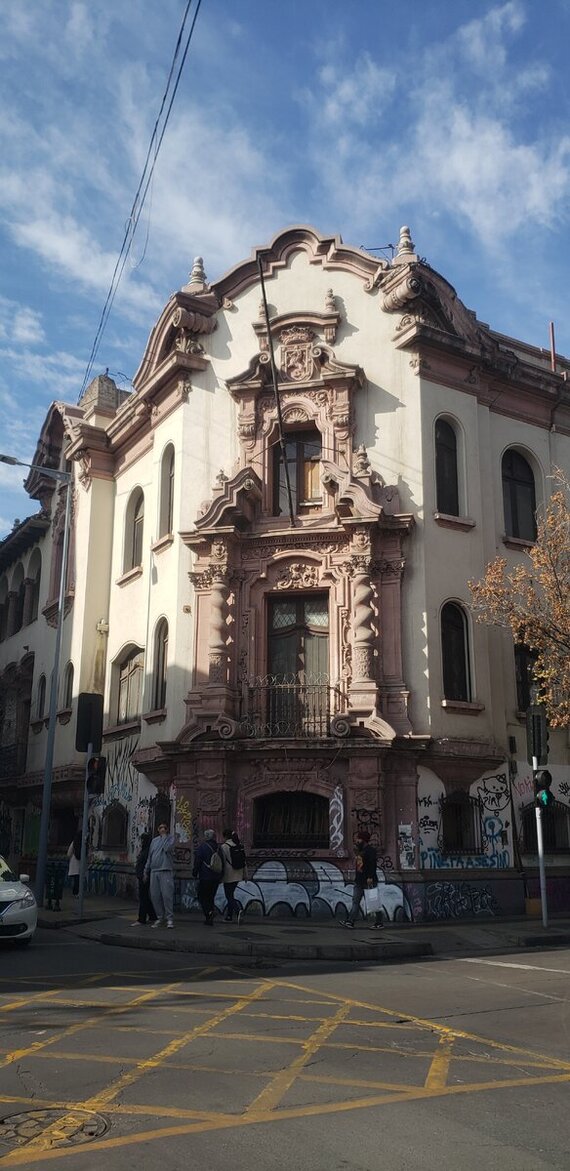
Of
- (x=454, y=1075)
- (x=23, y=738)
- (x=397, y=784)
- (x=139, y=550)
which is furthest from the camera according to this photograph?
(x=23, y=738)

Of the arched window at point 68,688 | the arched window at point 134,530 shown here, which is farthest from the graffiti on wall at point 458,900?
the arched window at point 68,688

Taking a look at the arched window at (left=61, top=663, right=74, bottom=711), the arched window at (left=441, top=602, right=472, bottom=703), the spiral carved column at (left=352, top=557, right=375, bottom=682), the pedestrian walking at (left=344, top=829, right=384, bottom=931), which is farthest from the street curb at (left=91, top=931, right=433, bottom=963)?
the arched window at (left=61, top=663, right=74, bottom=711)

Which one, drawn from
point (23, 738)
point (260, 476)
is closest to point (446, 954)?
point (260, 476)

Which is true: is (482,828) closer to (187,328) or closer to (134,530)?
(134,530)

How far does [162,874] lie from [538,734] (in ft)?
22.7

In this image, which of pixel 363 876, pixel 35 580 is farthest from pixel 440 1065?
pixel 35 580

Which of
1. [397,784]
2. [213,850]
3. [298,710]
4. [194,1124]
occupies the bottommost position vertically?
[194,1124]

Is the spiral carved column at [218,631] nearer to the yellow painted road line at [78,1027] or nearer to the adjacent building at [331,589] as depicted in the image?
the adjacent building at [331,589]

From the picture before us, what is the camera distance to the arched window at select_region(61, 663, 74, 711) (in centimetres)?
2594

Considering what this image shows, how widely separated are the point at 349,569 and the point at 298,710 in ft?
9.60

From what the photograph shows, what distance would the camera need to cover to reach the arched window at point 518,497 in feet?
72.4

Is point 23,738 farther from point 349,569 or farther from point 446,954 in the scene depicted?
point 446,954

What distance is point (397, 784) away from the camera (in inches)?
720

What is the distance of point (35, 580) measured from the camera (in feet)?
106
